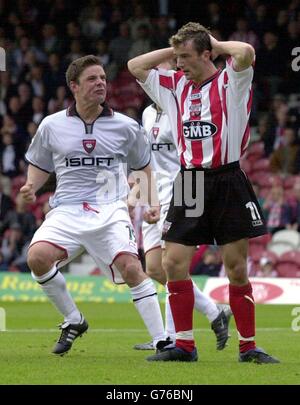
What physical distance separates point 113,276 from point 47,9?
17236 millimetres

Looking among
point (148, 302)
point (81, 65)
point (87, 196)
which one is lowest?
point (148, 302)

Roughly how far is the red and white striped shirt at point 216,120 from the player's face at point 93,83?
0.81 m

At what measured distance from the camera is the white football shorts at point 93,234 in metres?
8.50

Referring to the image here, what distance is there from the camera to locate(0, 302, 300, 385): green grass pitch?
22.6ft

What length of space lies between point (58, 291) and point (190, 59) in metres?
2.10

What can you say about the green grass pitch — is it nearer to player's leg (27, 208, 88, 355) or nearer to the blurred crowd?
player's leg (27, 208, 88, 355)

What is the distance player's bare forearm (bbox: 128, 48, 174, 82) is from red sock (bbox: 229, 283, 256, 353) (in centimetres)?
176

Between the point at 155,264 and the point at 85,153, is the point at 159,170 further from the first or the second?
the point at 85,153

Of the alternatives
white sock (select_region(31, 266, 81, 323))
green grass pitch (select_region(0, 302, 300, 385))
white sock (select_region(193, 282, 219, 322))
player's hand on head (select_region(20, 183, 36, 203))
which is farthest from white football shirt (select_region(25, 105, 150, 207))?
white sock (select_region(193, 282, 219, 322))

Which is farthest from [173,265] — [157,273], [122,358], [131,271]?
[157,273]

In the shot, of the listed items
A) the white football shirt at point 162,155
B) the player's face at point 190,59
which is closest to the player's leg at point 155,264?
the white football shirt at point 162,155

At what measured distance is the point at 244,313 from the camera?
801 centimetres

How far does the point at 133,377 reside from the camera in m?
6.97
